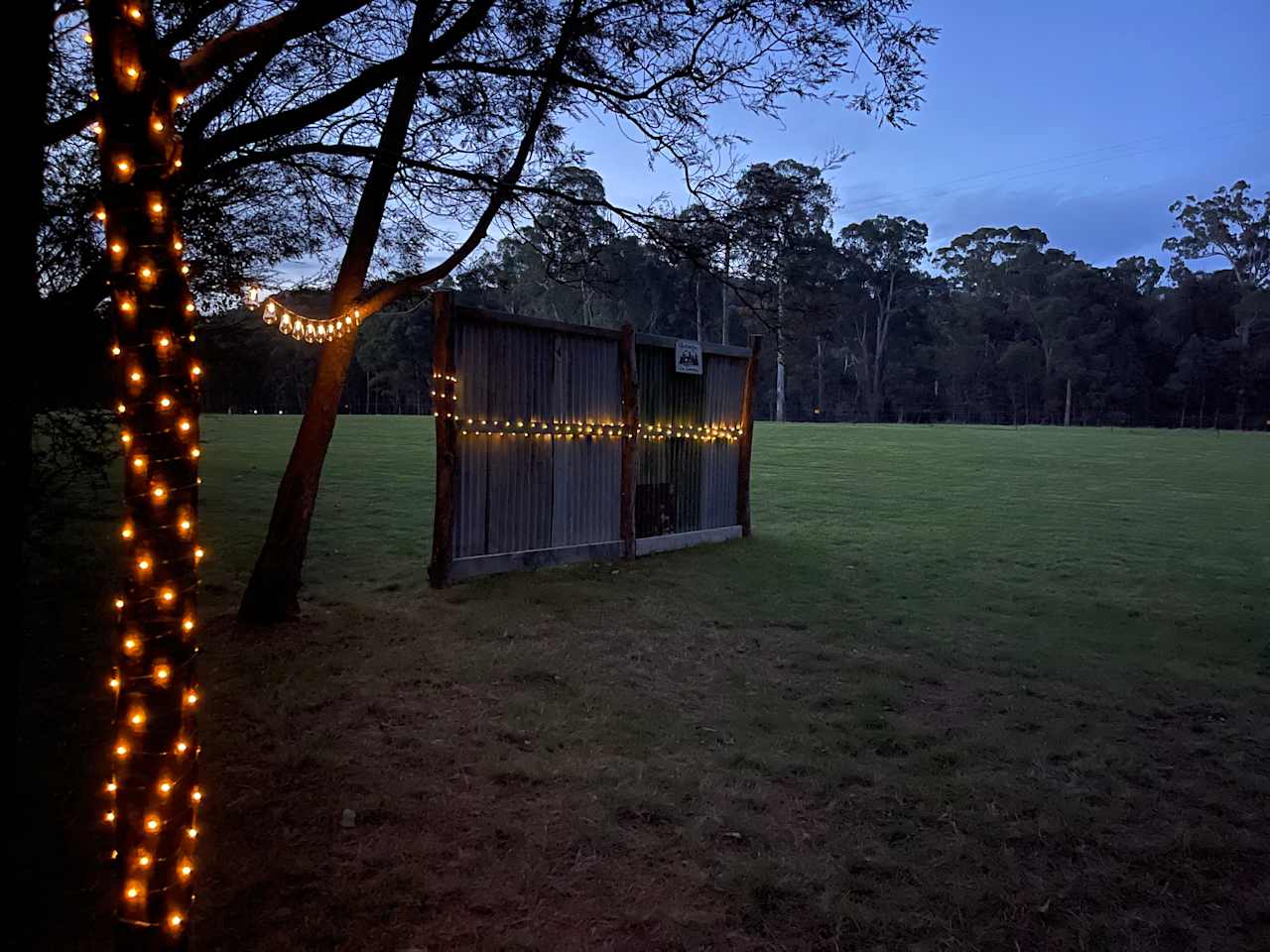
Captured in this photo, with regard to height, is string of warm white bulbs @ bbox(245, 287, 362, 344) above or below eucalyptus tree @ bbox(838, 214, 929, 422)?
below

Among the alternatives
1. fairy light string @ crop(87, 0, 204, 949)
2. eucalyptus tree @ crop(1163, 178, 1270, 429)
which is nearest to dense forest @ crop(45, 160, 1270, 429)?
eucalyptus tree @ crop(1163, 178, 1270, 429)

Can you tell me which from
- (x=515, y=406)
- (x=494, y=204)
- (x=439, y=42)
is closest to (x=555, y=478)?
(x=515, y=406)

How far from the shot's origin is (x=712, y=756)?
173 inches

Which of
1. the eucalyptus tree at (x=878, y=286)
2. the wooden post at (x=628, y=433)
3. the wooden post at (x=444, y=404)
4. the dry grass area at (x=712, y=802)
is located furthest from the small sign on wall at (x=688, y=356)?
the eucalyptus tree at (x=878, y=286)

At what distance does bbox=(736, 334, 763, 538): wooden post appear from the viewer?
1116 centimetres

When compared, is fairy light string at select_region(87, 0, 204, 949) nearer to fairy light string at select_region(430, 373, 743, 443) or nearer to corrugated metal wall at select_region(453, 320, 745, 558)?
fairy light string at select_region(430, 373, 743, 443)

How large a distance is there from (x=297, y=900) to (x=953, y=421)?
222ft

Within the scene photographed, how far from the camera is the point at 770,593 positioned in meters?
8.20

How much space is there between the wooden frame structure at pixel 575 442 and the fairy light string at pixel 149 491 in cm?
504

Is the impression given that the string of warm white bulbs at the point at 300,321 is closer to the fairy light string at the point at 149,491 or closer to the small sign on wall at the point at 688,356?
the fairy light string at the point at 149,491

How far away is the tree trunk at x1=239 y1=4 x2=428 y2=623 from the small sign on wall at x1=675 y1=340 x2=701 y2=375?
14.0 ft

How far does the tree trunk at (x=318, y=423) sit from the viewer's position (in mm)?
6418

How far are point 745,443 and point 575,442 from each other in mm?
3134

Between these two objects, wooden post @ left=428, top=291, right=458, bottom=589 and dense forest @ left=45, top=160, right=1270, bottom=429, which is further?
dense forest @ left=45, top=160, right=1270, bottom=429
